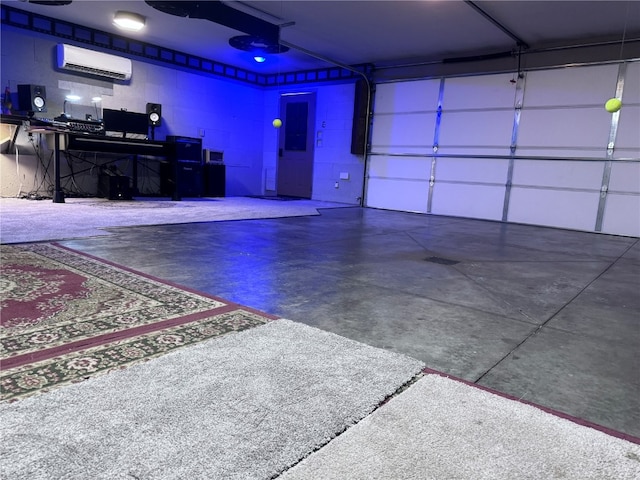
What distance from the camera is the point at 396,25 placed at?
6.72 m

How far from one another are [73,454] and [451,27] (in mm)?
7307

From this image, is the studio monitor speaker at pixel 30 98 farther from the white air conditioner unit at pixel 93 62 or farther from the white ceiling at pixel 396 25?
the white ceiling at pixel 396 25

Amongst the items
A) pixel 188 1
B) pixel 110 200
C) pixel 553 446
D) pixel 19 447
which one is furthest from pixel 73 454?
pixel 110 200

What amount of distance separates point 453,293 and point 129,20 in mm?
6877

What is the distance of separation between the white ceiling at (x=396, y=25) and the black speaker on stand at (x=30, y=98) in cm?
125

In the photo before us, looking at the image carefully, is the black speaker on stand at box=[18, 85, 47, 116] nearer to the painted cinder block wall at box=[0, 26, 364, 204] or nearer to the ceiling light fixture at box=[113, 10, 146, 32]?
the painted cinder block wall at box=[0, 26, 364, 204]

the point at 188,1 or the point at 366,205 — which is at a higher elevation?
the point at 188,1

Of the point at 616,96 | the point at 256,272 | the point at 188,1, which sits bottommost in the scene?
the point at 256,272

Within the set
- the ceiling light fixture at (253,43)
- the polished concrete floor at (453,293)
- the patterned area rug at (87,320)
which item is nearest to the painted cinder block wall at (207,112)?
the ceiling light fixture at (253,43)

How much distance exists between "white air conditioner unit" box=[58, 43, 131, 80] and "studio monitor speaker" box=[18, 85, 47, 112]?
0.72 meters

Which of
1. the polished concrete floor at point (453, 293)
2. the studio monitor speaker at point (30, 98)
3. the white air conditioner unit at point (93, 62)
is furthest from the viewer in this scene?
the white air conditioner unit at point (93, 62)

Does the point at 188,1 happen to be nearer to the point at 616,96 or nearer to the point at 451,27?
the point at 451,27

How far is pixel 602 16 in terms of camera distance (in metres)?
5.84

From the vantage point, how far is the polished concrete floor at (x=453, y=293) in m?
1.57
